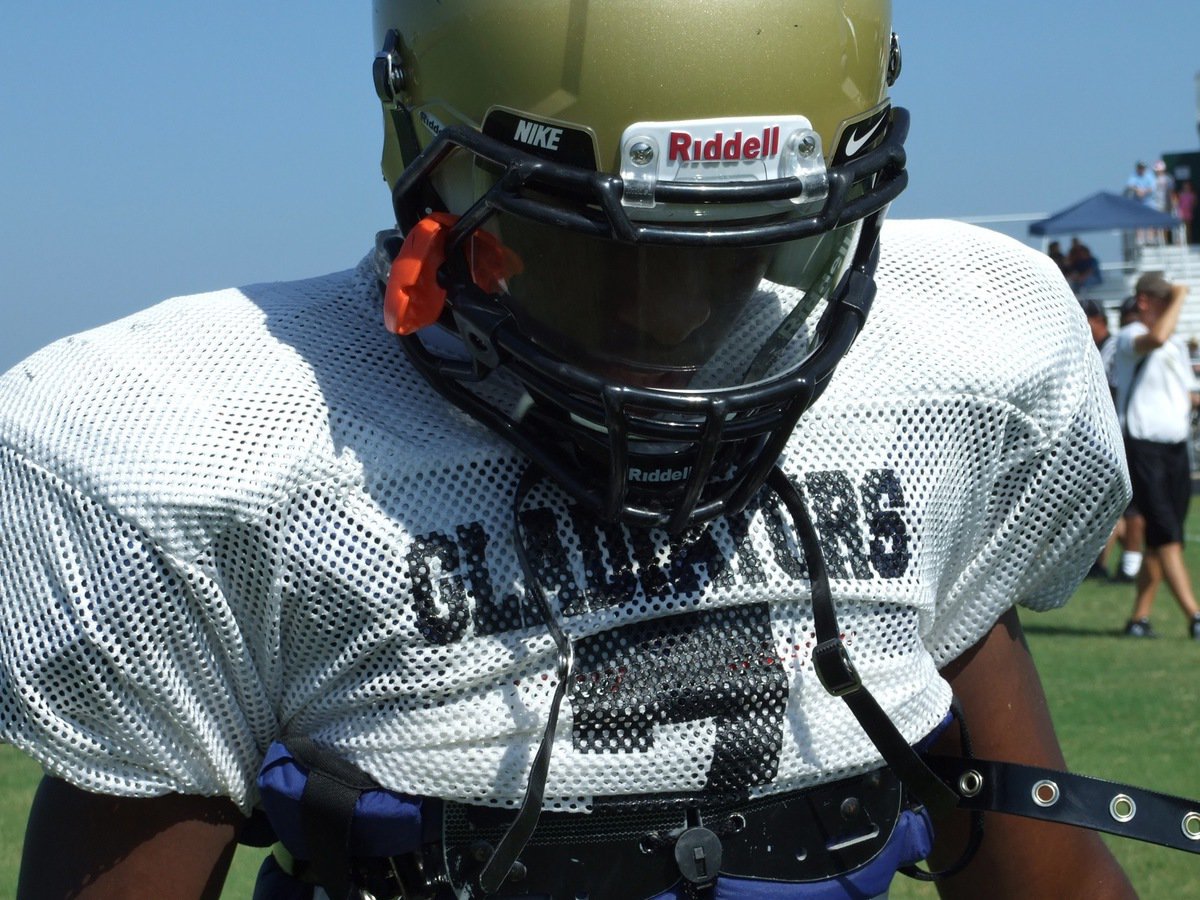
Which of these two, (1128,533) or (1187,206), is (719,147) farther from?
(1187,206)

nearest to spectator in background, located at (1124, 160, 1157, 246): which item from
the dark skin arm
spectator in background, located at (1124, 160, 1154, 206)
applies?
spectator in background, located at (1124, 160, 1154, 206)

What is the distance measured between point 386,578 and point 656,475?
24 centimetres

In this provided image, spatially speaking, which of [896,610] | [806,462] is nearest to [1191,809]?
[896,610]

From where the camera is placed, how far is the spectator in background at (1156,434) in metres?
6.72

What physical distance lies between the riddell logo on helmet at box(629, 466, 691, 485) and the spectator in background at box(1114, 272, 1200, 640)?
5.76m

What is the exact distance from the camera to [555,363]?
50.4 inches

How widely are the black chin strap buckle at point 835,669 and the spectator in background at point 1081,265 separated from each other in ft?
50.3

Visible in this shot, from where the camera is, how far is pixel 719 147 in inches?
50.2

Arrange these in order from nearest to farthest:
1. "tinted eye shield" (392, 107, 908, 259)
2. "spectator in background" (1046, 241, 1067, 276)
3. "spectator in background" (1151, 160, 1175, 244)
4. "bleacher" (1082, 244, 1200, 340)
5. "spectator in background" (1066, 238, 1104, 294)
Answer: "tinted eye shield" (392, 107, 908, 259)
"spectator in background" (1046, 241, 1067, 276)
"spectator in background" (1066, 238, 1104, 294)
"bleacher" (1082, 244, 1200, 340)
"spectator in background" (1151, 160, 1175, 244)

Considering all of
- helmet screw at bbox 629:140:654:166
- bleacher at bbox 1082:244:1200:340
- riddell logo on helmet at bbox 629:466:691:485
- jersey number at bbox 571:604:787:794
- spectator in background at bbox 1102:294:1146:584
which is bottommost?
bleacher at bbox 1082:244:1200:340

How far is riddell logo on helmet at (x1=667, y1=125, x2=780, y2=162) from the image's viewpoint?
1270 mm

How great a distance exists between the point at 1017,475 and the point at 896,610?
21 centimetres

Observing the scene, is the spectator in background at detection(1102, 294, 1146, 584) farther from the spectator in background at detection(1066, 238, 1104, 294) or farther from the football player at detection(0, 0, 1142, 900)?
the spectator in background at detection(1066, 238, 1104, 294)

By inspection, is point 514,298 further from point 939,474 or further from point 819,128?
point 939,474
